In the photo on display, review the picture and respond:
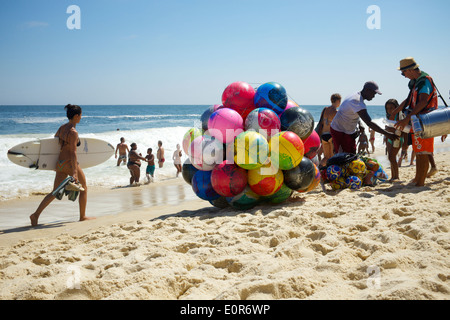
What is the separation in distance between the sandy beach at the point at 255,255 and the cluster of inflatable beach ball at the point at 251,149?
298 mm

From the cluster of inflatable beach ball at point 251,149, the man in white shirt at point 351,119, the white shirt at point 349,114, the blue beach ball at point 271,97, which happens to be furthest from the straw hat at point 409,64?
the blue beach ball at point 271,97

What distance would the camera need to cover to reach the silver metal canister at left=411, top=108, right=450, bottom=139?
5176 mm

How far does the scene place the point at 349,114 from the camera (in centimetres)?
588

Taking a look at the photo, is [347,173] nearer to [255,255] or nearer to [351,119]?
[351,119]

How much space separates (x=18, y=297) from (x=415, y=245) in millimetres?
3271

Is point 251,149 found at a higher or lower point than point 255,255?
higher

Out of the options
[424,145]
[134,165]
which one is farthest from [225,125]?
[134,165]

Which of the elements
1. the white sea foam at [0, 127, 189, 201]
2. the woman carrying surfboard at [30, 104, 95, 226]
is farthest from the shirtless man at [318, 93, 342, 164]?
the white sea foam at [0, 127, 189, 201]

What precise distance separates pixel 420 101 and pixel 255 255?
4063 mm

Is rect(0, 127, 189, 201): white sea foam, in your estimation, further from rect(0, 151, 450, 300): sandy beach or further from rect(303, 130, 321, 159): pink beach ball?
rect(303, 130, 321, 159): pink beach ball
